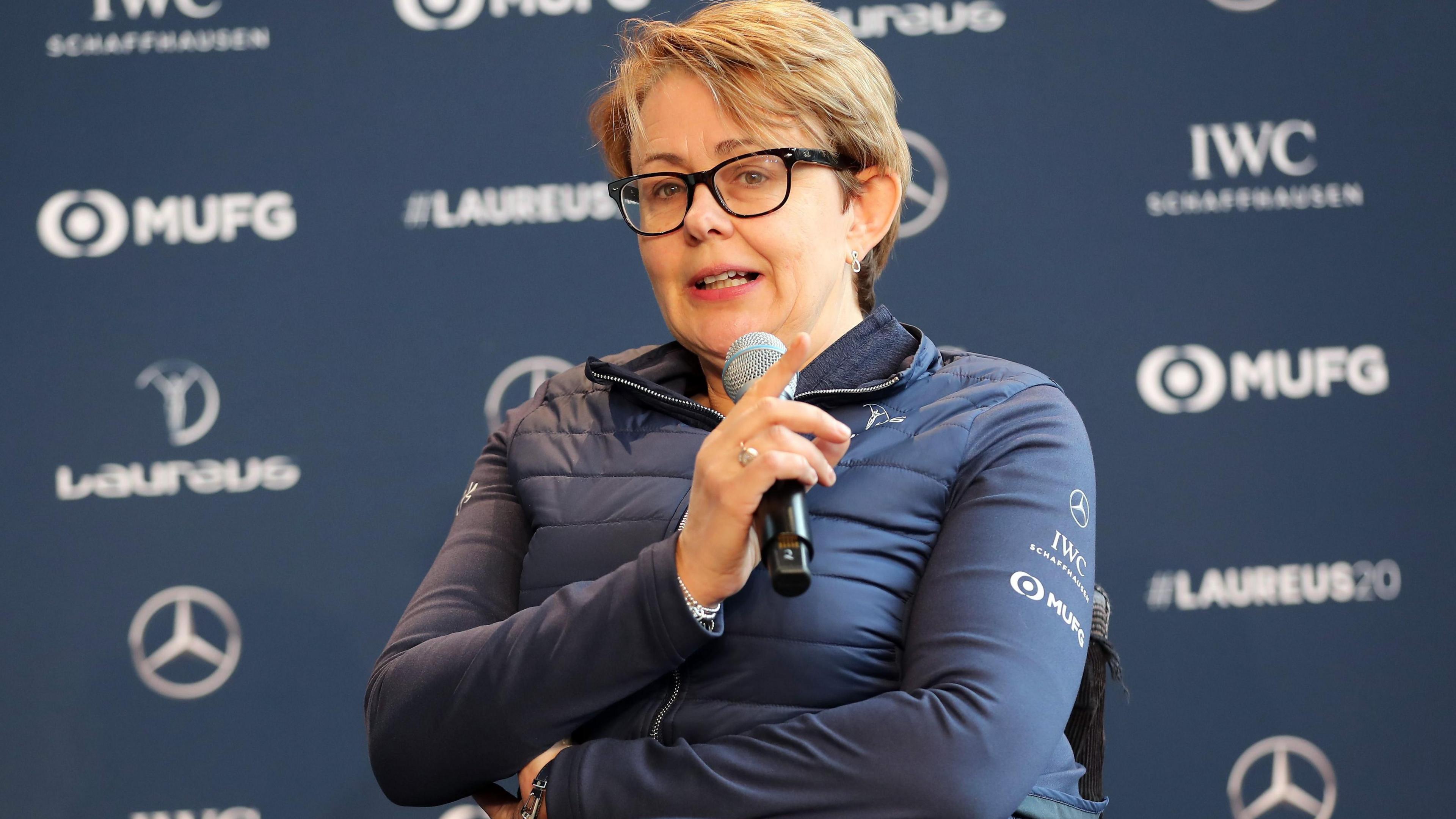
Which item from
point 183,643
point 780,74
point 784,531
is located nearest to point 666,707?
point 784,531

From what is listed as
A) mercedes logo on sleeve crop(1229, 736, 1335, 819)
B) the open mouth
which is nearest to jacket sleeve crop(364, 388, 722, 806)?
the open mouth

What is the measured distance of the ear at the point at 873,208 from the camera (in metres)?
1.50

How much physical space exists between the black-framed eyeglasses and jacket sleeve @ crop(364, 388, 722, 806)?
43 centimetres

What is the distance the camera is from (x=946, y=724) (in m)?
1.07

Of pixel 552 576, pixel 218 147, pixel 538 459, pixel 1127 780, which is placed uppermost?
pixel 218 147

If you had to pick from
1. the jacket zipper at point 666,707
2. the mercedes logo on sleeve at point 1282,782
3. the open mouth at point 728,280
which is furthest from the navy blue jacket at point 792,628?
the mercedes logo on sleeve at point 1282,782

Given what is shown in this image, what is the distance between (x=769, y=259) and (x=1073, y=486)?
43 centimetres

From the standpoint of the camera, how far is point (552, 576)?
4.37 feet

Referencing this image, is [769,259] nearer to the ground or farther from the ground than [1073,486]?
farther from the ground

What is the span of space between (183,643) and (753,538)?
169cm

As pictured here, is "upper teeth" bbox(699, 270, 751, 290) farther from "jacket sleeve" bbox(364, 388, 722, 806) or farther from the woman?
"jacket sleeve" bbox(364, 388, 722, 806)

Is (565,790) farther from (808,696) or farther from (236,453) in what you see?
(236,453)

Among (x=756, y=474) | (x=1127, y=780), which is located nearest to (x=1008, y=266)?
(x=1127, y=780)

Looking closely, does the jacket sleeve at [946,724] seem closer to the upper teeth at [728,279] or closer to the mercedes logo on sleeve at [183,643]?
the upper teeth at [728,279]
